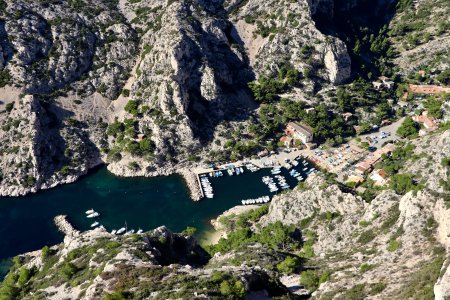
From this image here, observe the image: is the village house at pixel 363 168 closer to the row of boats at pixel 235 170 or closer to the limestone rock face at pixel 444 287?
the row of boats at pixel 235 170

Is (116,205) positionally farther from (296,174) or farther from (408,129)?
(408,129)

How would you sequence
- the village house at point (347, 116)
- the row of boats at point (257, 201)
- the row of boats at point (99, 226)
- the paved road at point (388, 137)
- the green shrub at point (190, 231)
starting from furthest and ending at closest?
1. the village house at point (347, 116)
2. the paved road at point (388, 137)
3. the row of boats at point (257, 201)
4. the row of boats at point (99, 226)
5. the green shrub at point (190, 231)

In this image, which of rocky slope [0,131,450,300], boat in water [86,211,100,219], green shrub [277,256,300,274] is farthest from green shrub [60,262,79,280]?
boat in water [86,211,100,219]

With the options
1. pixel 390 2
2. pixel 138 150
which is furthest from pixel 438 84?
pixel 138 150

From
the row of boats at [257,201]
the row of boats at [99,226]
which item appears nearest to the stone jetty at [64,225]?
the row of boats at [99,226]

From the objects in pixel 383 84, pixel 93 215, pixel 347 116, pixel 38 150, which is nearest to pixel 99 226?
pixel 93 215

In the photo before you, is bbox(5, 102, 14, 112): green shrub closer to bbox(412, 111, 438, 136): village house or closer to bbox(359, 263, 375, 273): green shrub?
bbox(359, 263, 375, 273): green shrub
